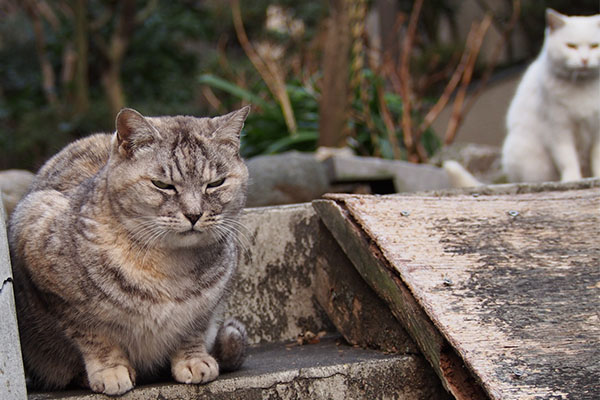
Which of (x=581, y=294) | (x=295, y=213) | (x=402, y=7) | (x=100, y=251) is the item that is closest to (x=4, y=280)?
(x=100, y=251)

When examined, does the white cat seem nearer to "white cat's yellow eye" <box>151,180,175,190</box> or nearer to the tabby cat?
the tabby cat

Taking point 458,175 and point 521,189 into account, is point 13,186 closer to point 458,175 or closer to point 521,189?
point 458,175

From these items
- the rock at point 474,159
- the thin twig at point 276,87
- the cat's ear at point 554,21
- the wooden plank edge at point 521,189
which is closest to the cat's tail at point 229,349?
the wooden plank edge at point 521,189

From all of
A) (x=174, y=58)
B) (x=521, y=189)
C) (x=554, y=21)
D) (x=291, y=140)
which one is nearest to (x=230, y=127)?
(x=521, y=189)

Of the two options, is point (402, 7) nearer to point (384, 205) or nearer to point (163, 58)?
point (163, 58)

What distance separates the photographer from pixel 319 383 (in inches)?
77.5

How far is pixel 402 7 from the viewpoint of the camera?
11914 mm

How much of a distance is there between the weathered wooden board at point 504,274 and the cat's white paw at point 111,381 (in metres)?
0.81

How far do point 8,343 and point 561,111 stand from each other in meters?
3.01

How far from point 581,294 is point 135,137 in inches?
54.5

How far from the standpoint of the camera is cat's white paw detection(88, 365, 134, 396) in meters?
1.84

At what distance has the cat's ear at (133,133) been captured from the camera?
1.92m

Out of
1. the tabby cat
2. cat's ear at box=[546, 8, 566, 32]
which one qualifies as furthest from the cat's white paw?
cat's ear at box=[546, 8, 566, 32]

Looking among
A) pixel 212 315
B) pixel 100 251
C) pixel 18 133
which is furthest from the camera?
pixel 18 133
